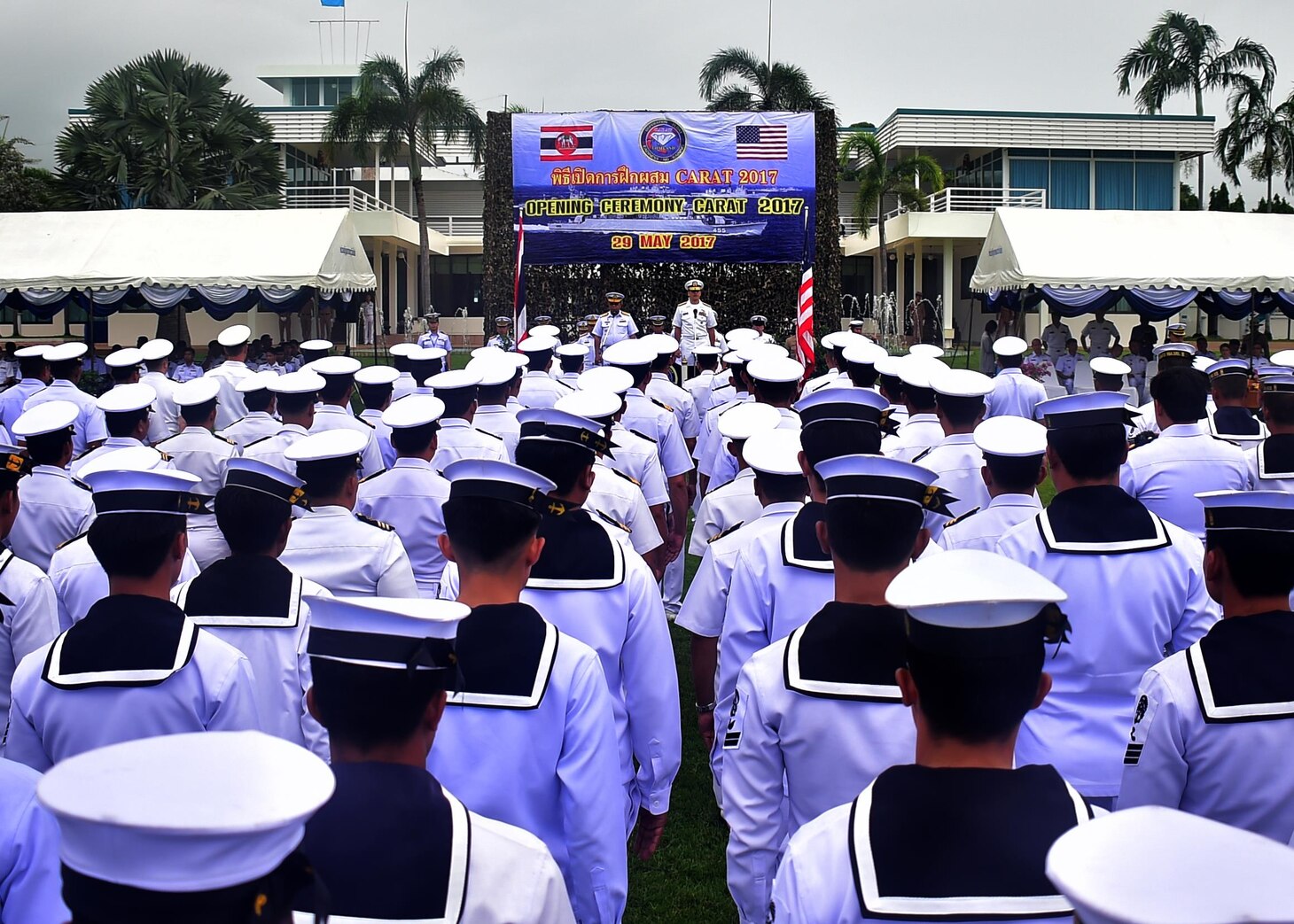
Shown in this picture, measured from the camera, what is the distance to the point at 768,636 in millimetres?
3645

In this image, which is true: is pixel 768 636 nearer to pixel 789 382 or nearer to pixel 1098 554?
pixel 1098 554

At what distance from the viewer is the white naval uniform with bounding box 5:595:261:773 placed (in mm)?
2855

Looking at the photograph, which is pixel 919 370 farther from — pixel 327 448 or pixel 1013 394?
pixel 327 448

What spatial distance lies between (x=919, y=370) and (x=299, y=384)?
3.52 m

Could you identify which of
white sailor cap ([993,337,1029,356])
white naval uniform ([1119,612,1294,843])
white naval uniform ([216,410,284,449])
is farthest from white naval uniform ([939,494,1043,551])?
white sailor cap ([993,337,1029,356])

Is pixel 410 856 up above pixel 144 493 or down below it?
below

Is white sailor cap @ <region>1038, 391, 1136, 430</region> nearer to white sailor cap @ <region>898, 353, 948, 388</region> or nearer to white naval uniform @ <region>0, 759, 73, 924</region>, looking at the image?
white sailor cap @ <region>898, 353, 948, 388</region>


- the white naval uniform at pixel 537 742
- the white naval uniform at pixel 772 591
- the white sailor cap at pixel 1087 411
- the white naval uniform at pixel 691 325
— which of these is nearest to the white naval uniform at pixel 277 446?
the white naval uniform at pixel 772 591

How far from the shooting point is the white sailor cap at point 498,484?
2873mm

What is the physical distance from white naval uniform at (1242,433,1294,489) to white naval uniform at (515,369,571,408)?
3.69 meters

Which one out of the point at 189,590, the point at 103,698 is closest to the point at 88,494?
the point at 189,590

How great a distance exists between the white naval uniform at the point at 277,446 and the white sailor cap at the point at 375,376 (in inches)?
30.7

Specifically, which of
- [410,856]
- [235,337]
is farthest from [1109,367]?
[410,856]

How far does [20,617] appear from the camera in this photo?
3.54 m
